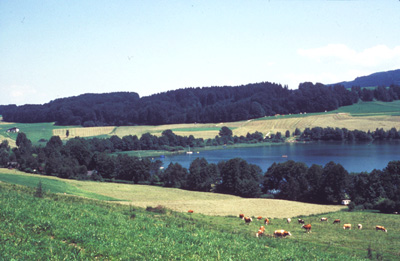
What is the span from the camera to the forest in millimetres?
51000

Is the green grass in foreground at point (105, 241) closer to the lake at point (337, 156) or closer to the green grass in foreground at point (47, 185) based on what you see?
the green grass in foreground at point (47, 185)

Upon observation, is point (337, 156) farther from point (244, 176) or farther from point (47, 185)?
point (47, 185)

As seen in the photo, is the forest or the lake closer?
the forest

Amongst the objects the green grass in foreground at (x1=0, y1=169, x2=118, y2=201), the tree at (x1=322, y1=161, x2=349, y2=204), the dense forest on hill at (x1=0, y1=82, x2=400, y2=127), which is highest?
the dense forest on hill at (x1=0, y1=82, x2=400, y2=127)

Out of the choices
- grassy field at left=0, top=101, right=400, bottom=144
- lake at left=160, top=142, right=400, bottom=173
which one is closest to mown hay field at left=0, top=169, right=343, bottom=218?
lake at left=160, top=142, right=400, bottom=173

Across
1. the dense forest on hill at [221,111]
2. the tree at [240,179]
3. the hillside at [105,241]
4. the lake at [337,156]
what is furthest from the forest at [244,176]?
the dense forest on hill at [221,111]

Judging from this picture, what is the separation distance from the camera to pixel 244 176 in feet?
196

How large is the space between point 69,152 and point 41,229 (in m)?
72.5

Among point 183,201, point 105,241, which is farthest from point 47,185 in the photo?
point 105,241

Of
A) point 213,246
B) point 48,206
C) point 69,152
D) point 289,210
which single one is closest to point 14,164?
point 69,152

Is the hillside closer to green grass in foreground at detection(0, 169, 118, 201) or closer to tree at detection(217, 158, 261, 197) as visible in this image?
green grass in foreground at detection(0, 169, 118, 201)

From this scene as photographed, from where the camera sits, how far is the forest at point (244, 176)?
51.0m

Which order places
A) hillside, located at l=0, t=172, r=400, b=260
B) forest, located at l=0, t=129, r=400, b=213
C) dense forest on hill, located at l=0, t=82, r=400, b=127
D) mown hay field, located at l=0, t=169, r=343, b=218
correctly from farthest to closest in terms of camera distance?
dense forest on hill, located at l=0, t=82, r=400, b=127 < forest, located at l=0, t=129, r=400, b=213 < mown hay field, located at l=0, t=169, r=343, b=218 < hillside, located at l=0, t=172, r=400, b=260

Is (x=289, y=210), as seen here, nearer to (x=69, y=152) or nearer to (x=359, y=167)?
(x=359, y=167)
